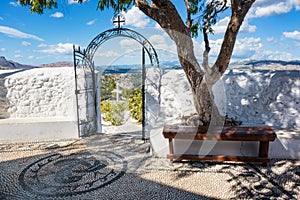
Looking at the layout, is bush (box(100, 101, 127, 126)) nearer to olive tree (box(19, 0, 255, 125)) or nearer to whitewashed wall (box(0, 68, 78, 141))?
whitewashed wall (box(0, 68, 78, 141))

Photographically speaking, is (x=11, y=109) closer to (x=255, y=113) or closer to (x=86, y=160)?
(x=86, y=160)

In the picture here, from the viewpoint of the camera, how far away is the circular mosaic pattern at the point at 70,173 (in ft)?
8.43

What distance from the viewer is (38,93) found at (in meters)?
4.73

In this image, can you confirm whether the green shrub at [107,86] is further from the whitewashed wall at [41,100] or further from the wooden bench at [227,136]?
the wooden bench at [227,136]

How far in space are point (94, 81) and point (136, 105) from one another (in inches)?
60.3

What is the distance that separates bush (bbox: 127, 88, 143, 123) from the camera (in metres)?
5.78

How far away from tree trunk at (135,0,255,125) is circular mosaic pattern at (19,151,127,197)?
1.72 meters

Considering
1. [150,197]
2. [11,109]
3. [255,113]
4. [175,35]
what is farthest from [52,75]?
[255,113]

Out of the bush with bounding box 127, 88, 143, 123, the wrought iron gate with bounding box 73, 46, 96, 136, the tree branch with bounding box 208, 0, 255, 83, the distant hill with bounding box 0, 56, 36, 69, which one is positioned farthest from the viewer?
the bush with bounding box 127, 88, 143, 123

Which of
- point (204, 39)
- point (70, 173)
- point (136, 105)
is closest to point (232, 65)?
point (204, 39)

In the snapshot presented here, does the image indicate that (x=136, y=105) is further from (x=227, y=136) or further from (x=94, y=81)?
(x=227, y=136)

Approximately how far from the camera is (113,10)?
421 cm

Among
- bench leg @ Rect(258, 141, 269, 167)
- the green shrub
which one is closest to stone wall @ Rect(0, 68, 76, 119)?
the green shrub

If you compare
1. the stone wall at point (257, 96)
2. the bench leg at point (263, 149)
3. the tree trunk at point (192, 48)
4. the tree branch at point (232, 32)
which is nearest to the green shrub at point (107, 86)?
the stone wall at point (257, 96)
